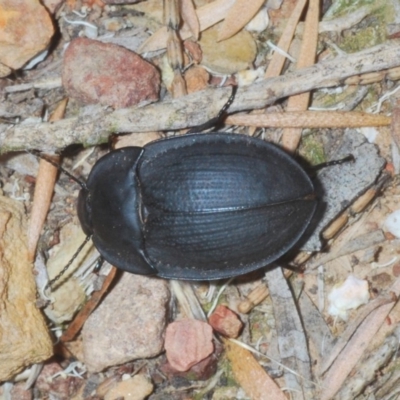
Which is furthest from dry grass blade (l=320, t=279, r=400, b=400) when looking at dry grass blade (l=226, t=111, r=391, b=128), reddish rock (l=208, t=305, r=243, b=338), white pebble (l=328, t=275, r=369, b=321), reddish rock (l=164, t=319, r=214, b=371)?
dry grass blade (l=226, t=111, r=391, b=128)

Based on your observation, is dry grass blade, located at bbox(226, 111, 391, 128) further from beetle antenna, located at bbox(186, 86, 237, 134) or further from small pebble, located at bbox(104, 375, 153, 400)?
small pebble, located at bbox(104, 375, 153, 400)

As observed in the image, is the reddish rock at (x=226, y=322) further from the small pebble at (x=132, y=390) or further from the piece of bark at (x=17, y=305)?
the piece of bark at (x=17, y=305)

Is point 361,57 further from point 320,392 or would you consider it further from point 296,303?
point 320,392

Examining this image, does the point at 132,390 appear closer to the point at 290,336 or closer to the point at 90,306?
the point at 90,306

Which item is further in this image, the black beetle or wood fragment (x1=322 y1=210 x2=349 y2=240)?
wood fragment (x1=322 y1=210 x2=349 y2=240)

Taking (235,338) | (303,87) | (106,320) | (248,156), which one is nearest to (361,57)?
(303,87)

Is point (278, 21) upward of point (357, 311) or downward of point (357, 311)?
upward

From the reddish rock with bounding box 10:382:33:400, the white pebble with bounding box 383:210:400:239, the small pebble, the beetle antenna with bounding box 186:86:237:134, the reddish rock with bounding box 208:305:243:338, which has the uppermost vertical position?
the beetle antenna with bounding box 186:86:237:134

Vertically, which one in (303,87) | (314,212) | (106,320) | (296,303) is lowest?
(106,320)
